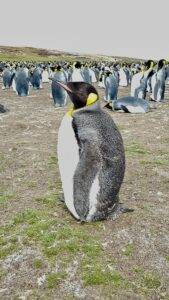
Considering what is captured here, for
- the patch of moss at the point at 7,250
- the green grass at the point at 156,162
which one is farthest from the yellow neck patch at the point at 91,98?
the green grass at the point at 156,162

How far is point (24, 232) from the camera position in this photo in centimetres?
669

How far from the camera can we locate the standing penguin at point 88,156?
21.4 ft

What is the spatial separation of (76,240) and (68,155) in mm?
1178

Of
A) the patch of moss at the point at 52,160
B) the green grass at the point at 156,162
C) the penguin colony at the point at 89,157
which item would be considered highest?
the penguin colony at the point at 89,157

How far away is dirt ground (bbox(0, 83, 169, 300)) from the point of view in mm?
5555

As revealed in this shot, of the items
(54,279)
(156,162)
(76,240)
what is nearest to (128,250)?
(76,240)

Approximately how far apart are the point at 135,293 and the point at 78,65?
69.5 feet

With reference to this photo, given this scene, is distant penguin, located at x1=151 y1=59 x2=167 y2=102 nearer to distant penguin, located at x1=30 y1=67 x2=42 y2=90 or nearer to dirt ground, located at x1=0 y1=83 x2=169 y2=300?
distant penguin, located at x1=30 y1=67 x2=42 y2=90

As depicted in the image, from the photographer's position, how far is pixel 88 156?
652 centimetres

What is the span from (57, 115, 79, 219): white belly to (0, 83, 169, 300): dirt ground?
47 cm

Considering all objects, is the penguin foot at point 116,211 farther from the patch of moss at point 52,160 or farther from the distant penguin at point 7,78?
the distant penguin at point 7,78

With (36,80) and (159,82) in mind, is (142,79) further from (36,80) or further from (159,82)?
(36,80)

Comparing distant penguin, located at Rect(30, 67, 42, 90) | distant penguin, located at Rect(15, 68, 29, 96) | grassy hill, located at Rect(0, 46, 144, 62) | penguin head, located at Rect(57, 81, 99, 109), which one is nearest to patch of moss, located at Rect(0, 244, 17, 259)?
penguin head, located at Rect(57, 81, 99, 109)

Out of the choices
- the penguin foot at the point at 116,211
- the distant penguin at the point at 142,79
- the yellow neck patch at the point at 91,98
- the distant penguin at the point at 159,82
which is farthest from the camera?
the distant penguin at the point at 142,79
